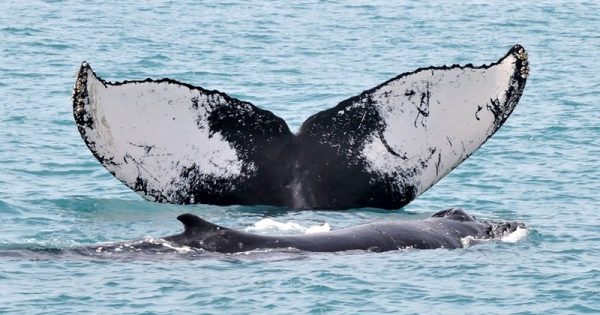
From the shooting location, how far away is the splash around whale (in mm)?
12602

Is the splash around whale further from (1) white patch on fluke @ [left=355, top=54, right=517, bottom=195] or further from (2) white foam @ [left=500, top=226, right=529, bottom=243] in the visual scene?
(1) white patch on fluke @ [left=355, top=54, right=517, bottom=195]

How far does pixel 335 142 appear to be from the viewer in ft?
48.4

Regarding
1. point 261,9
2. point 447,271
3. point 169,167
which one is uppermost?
point 261,9

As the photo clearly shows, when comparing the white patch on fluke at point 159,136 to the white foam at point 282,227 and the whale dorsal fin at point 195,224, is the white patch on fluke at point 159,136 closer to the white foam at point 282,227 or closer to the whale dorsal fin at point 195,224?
the white foam at point 282,227

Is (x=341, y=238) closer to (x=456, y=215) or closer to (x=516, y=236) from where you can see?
(x=456, y=215)

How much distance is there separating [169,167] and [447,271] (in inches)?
128

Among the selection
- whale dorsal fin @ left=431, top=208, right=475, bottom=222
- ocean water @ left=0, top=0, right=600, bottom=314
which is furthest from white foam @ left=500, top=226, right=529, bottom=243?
whale dorsal fin @ left=431, top=208, right=475, bottom=222

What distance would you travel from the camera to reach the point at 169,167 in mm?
14430

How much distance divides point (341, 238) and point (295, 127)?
11061 millimetres

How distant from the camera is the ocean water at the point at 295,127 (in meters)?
12.2

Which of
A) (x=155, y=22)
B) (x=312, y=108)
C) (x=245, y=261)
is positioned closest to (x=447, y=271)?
(x=245, y=261)

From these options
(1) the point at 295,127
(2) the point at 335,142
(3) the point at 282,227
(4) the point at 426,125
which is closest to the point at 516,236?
(4) the point at 426,125

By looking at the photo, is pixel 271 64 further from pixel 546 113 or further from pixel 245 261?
pixel 245 261

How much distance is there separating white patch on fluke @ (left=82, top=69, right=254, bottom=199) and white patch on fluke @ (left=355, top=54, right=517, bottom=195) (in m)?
1.49
